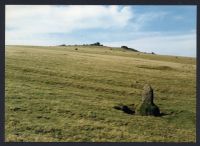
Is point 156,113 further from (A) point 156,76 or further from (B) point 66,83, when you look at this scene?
(A) point 156,76

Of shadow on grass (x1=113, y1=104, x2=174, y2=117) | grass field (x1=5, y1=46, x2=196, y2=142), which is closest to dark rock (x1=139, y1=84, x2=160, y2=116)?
shadow on grass (x1=113, y1=104, x2=174, y2=117)

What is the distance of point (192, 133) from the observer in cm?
3384

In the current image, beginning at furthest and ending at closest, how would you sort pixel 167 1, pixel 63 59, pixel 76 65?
1. pixel 63 59
2. pixel 76 65
3. pixel 167 1

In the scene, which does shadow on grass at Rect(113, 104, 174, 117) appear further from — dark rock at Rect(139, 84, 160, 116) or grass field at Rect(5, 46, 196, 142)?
dark rock at Rect(139, 84, 160, 116)

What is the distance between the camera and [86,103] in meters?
37.8

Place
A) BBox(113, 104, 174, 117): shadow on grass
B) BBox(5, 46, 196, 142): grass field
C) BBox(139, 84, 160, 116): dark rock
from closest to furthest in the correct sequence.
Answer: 1. BBox(5, 46, 196, 142): grass field
2. BBox(139, 84, 160, 116): dark rock
3. BBox(113, 104, 174, 117): shadow on grass

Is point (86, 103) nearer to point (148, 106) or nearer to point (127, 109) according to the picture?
point (127, 109)

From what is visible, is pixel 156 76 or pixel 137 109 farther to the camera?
pixel 156 76

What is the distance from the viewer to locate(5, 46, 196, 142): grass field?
99.8 ft

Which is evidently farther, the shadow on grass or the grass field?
the shadow on grass

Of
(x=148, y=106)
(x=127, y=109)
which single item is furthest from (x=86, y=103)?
(x=148, y=106)

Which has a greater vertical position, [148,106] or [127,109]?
[148,106]

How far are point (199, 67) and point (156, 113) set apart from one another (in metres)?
10.8

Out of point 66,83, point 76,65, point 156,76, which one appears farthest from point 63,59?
point 66,83
